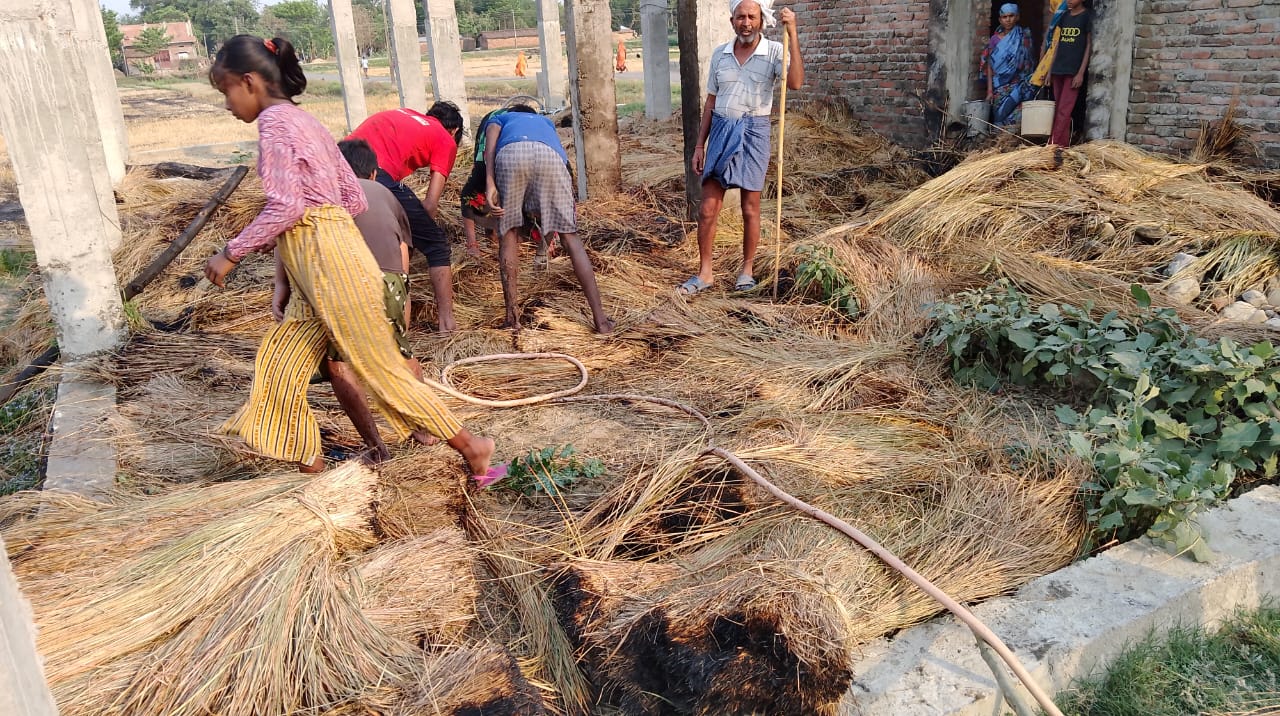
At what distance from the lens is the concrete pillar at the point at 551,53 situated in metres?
15.0

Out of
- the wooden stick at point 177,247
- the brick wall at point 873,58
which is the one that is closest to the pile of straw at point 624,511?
the wooden stick at point 177,247

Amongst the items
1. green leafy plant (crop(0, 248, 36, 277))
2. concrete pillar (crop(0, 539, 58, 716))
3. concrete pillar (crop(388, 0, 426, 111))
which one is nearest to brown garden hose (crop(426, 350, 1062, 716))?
concrete pillar (crop(0, 539, 58, 716))

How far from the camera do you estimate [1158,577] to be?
2596mm

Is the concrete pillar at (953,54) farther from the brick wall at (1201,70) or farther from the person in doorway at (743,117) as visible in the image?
the person in doorway at (743,117)

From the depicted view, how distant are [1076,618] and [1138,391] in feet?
3.64

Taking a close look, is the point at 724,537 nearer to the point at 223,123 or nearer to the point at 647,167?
the point at 647,167

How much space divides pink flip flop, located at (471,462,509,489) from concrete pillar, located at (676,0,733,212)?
404 cm

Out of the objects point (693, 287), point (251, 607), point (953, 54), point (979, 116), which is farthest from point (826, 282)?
point (953, 54)

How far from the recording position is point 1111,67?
6.87 m

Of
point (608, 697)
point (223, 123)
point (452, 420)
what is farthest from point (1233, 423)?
point (223, 123)

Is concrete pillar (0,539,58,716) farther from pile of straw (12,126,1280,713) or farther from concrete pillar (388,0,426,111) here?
concrete pillar (388,0,426,111)

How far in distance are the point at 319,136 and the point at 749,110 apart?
3.13 meters

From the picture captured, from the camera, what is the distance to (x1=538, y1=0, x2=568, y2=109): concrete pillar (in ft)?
49.1

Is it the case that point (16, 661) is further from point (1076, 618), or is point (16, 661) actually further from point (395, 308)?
point (1076, 618)
